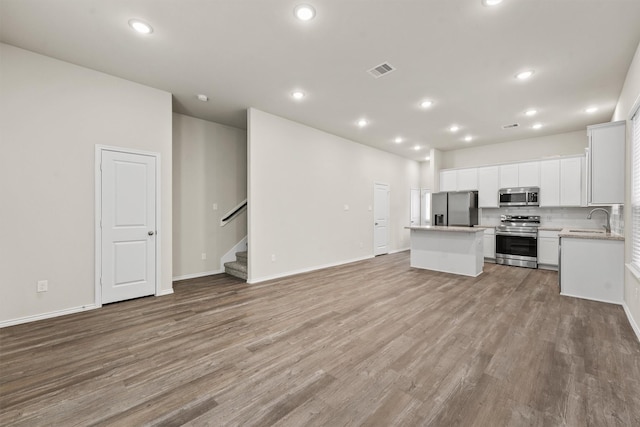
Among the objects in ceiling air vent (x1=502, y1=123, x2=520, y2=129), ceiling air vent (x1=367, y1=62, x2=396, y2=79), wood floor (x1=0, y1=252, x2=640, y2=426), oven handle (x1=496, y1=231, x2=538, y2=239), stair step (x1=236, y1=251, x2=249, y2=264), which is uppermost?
ceiling air vent (x1=502, y1=123, x2=520, y2=129)

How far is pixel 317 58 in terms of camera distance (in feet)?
10.7

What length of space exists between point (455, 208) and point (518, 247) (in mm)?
1701

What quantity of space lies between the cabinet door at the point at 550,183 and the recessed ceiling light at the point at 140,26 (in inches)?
308

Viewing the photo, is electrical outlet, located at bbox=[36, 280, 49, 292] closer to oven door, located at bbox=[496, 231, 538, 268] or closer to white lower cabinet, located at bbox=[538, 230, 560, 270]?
oven door, located at bbox=[496, 231, 538, 268]

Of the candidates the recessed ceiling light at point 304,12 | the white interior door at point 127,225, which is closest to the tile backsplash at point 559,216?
the recessed ceiling light at point 304,12

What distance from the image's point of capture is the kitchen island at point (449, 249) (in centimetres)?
523

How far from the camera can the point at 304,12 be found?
2494 mm

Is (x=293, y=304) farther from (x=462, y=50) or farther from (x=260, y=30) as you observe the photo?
(x=462, y=50)

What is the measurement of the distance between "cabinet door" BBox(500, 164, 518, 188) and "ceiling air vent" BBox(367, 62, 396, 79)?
16.4 ft

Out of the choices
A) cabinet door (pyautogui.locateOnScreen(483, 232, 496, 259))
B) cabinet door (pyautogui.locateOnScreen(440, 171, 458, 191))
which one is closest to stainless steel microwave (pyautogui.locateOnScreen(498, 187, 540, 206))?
cabinet door (pyautogui.locateOnScreen(483, 232, 496, 259))

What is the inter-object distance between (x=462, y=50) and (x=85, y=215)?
5097 mm

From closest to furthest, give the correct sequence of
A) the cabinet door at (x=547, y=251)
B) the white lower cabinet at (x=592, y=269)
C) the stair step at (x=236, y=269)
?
the white lower cabinet at (x=592, y=269) → the stair step at (x=236, y=269) → the cabinet door at (x=547, y=251)

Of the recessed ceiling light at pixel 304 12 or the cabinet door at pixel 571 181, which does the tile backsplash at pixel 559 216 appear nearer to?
the cabinet door at pixel 571 181

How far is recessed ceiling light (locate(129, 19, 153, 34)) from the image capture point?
2.65 metres
